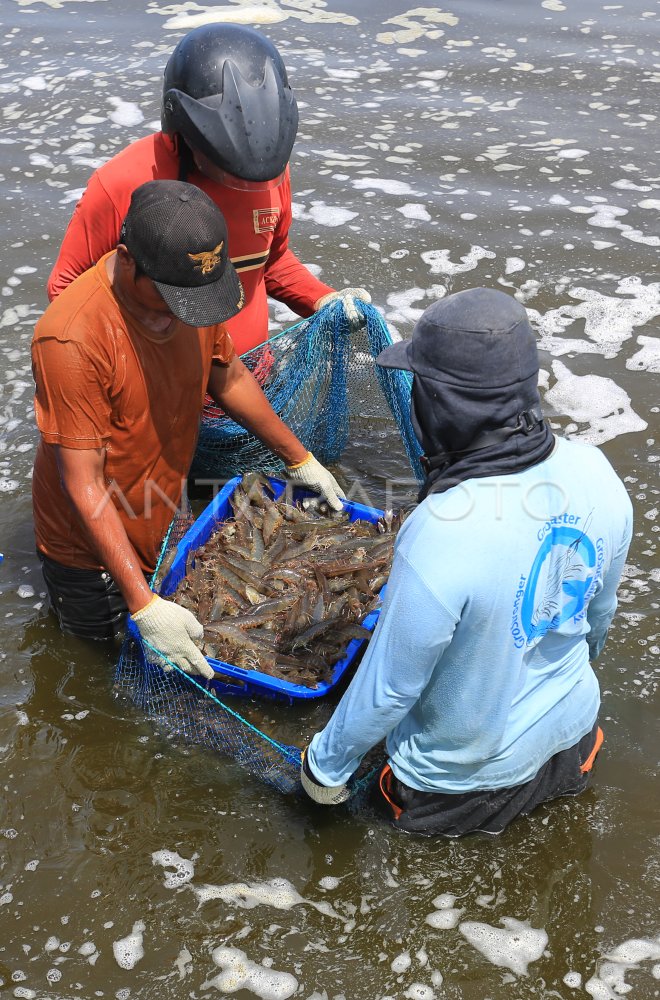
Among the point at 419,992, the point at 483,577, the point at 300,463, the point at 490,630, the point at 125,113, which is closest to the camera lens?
the point at 483,577

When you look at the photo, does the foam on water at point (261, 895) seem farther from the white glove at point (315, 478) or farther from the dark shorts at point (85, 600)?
the white glove at point (315, 478)

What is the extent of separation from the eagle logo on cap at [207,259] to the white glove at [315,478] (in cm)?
161

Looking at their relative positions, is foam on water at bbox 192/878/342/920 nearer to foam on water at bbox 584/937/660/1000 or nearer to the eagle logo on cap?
foam on water at bbox 584/937/660/1000

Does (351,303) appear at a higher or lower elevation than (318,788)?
higher

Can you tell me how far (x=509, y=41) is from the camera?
11594 mm

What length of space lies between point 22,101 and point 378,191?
4724 millimetres

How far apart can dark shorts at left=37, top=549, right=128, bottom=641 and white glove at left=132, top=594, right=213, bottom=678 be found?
2.26 feet

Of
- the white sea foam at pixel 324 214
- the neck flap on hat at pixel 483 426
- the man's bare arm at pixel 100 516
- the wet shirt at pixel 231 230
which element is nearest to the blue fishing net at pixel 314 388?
the wet shirt at pixel 231 230

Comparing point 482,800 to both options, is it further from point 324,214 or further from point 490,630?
point 324,214

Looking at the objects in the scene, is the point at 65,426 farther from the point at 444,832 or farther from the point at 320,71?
the point at 320,71

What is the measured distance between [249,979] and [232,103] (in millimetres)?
3546

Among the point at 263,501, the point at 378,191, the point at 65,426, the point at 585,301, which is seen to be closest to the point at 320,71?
the point at 378,191

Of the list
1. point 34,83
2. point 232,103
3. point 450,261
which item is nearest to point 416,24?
point 34,83

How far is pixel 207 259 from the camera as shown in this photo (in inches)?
131
